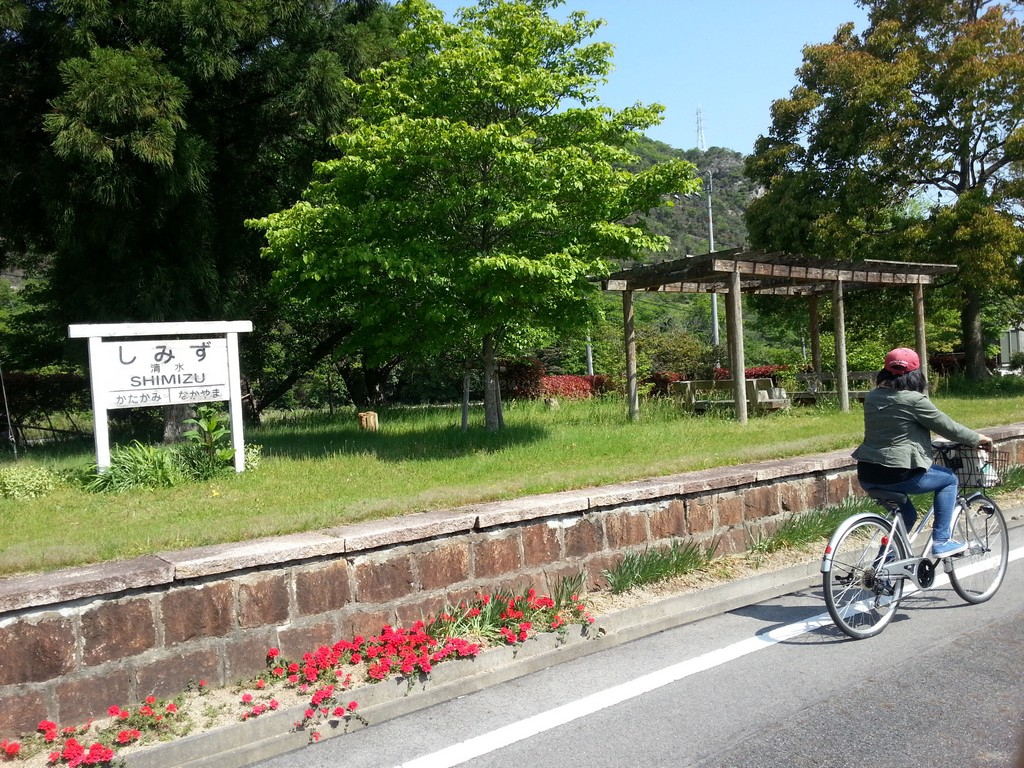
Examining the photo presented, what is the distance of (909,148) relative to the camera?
70.3 ft

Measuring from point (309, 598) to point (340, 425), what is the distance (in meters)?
10.8

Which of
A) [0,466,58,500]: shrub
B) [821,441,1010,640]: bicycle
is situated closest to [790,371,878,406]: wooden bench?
[821,441,1010,640]: bicycle

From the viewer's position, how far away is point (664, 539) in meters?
7.11

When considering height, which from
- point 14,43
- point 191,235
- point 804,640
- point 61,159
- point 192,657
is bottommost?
point 804,640

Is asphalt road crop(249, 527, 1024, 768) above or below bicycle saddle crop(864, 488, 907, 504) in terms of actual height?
below

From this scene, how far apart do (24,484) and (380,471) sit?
Answer: 11.1ft

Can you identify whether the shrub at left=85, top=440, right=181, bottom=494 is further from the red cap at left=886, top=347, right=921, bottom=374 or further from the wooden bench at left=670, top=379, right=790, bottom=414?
the wooden bench at left=670, top=379, right=790, bottom=414

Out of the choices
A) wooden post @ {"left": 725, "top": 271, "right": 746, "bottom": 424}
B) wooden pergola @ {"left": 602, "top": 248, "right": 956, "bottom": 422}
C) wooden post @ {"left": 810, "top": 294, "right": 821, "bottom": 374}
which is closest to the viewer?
wooden post @ {"left": 725, "top": 271, "right": 746, "bottom": 424}

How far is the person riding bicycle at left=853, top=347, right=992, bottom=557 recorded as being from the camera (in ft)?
19.3

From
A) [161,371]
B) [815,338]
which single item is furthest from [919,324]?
[161,371]

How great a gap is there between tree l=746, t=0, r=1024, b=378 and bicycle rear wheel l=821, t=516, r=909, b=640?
16.3 meters

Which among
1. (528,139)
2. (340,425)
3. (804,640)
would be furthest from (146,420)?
(804,640)

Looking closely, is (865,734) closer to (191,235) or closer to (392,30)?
(191,235)

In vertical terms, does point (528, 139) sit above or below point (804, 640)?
above
